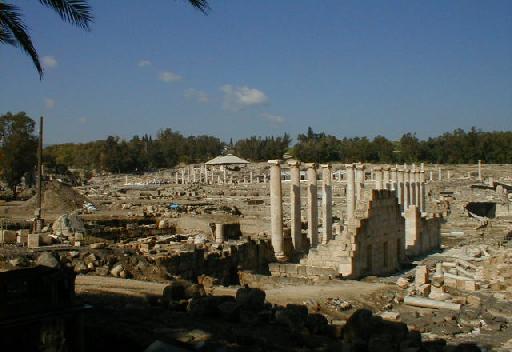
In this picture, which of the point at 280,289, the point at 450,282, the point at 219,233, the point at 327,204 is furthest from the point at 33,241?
the point at 450,282

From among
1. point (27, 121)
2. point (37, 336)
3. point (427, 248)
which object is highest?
point (27, 121)

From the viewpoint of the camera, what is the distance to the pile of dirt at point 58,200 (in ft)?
132

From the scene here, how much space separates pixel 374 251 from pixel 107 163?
81297 millimetres

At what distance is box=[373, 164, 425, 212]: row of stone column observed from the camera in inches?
A: 1476

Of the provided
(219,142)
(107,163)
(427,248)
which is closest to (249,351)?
(427,248)

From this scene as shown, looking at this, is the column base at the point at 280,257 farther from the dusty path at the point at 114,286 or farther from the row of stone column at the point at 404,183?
the row of stone column at the point at 404,183

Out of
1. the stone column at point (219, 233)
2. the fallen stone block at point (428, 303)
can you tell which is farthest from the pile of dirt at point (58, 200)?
the fallen stone block at point (428, 303)

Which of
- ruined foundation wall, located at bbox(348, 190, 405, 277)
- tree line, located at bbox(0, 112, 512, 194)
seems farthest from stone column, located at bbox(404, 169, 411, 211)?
tree line, located at bbox(0, 112, 512, 194)

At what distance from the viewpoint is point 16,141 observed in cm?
5450

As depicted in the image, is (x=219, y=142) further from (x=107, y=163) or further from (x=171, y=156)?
(x=107, y=163)

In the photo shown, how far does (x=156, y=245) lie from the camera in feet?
75.1

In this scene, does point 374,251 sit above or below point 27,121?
below

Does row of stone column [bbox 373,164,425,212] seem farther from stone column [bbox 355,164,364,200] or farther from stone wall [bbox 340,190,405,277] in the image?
stone wall [bbox 340,190,405,277]

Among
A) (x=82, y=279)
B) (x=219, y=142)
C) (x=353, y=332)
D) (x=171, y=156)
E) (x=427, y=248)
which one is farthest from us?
(x=219, y=142)
